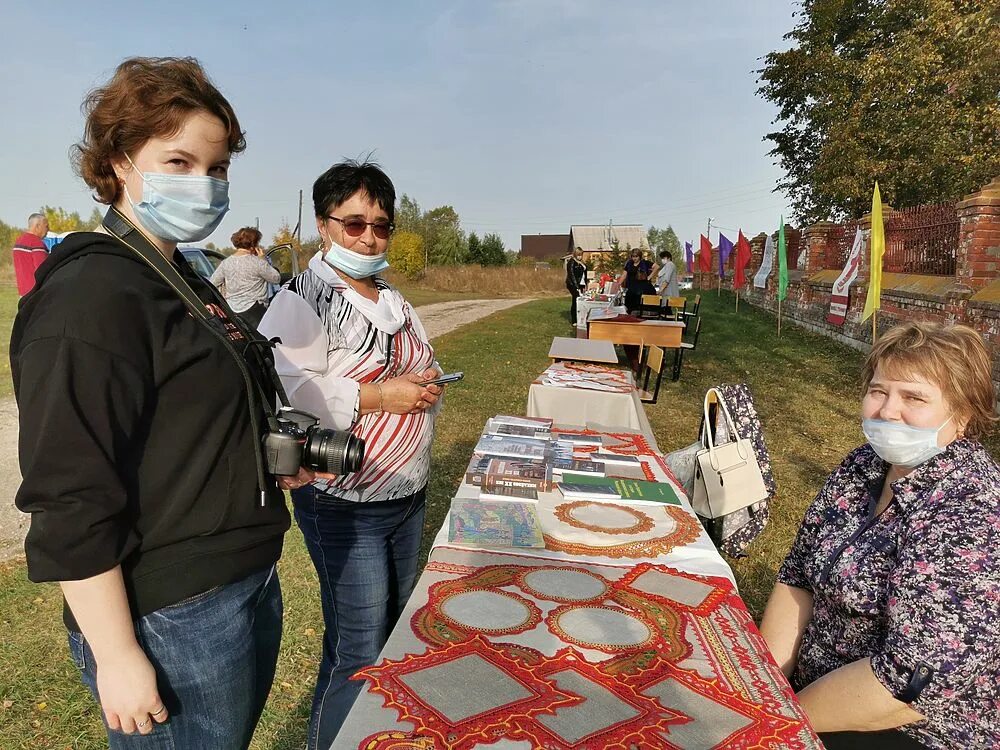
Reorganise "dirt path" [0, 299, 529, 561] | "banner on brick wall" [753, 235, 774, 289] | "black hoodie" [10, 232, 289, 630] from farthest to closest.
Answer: "banner on brick wall" [753, 235, 774, 289]
"dirt path" [0, 299, 529, 561]
"black hoodie" [10, 232, 289, 630]

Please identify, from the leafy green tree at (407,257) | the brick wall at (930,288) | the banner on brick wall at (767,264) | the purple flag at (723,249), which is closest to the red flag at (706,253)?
the purple flag at (723,249)

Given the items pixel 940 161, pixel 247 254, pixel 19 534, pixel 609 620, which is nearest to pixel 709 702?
pixel 609 620

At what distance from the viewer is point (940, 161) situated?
13.2 metres

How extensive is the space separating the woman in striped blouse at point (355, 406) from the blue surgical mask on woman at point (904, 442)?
1.32 meters

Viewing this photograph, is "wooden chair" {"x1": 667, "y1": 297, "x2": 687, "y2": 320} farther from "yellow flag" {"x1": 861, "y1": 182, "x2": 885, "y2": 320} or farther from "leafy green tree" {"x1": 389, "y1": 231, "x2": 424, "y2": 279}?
"leafy green tree" {"x1": 389, "y1": 231, "x2": 424, "y2": 279}

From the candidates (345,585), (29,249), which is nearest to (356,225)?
(345,585)

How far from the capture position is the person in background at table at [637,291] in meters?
13.8

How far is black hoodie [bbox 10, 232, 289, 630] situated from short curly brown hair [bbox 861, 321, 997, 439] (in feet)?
5.51

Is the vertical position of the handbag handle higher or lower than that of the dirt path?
higher

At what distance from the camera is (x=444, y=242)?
157 feet

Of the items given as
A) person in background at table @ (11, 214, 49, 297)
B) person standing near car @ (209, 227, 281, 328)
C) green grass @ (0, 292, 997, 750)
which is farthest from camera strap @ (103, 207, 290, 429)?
person in background at table @ (11, 214, 49, 297)

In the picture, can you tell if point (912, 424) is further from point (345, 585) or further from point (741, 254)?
point (741, 254)

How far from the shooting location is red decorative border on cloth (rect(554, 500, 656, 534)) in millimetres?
2123

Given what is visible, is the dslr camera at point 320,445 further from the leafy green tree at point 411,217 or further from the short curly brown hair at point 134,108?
the leafy green tree at point 411,217
